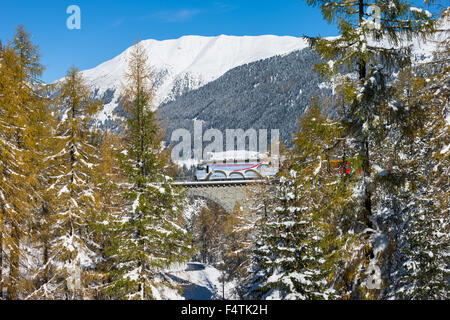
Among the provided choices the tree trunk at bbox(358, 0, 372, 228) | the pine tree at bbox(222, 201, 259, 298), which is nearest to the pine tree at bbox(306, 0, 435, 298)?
the tree trunk at bbox(358, 0, 372, 228)

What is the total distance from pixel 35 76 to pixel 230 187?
104ft

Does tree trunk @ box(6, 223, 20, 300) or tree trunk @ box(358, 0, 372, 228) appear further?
tree trunk @ box(6, 223, 20, 300)

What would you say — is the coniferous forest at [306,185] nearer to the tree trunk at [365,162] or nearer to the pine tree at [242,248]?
the tree trunk at [365,162]

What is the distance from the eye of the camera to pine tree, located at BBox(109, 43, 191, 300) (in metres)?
10.4

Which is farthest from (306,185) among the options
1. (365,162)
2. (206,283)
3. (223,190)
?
(223,190)

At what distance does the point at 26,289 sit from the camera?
11438mm

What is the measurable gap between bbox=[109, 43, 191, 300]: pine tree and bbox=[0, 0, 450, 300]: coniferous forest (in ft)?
0.15

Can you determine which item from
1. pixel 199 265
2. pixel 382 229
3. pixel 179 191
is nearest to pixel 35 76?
pixel 179 191

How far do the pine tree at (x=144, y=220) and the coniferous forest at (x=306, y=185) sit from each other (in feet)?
0.15

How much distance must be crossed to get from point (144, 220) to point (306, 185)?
5250 mm

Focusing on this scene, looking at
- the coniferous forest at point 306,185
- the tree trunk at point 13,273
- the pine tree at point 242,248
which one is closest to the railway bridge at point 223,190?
the pine tree at point 242,248

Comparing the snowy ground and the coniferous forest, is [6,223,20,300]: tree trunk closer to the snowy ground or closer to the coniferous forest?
the coniferous forest

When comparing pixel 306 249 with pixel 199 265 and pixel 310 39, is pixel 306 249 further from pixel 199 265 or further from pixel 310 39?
pixel 199 265

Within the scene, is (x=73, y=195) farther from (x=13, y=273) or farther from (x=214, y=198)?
(x=214, y=198)
